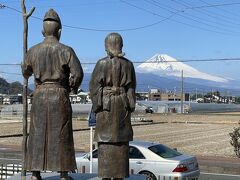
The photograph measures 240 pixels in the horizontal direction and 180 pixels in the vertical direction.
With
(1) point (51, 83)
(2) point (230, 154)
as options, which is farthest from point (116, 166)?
(2) point (230, 154)

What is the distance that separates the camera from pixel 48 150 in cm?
764

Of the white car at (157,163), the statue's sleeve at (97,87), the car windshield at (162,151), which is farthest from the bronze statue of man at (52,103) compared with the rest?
the car windshield at (162,151)

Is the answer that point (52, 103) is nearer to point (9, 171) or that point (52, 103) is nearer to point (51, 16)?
point (51, 16)

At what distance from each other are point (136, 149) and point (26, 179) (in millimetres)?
6621

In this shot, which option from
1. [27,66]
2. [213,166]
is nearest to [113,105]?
[27,66]

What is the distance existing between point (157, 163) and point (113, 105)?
6.64 metres

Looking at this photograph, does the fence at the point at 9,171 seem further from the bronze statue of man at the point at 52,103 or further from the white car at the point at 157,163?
the bronze statue of man at the point at 52,103

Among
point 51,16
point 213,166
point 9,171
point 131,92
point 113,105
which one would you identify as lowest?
point 213,166

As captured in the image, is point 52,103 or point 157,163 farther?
point 157,163

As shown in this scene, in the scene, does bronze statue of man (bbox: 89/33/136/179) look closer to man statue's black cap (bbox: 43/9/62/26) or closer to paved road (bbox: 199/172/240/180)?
man statue's black cap (bbox: 43/9/62/26)

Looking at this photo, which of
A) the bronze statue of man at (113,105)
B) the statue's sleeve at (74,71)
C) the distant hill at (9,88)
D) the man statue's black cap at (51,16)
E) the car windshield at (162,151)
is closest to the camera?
the statue's sleeve at (74,71)

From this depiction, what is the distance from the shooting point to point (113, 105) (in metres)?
7.95

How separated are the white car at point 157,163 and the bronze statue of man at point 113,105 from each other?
593 cm

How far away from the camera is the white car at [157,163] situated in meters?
14.1
